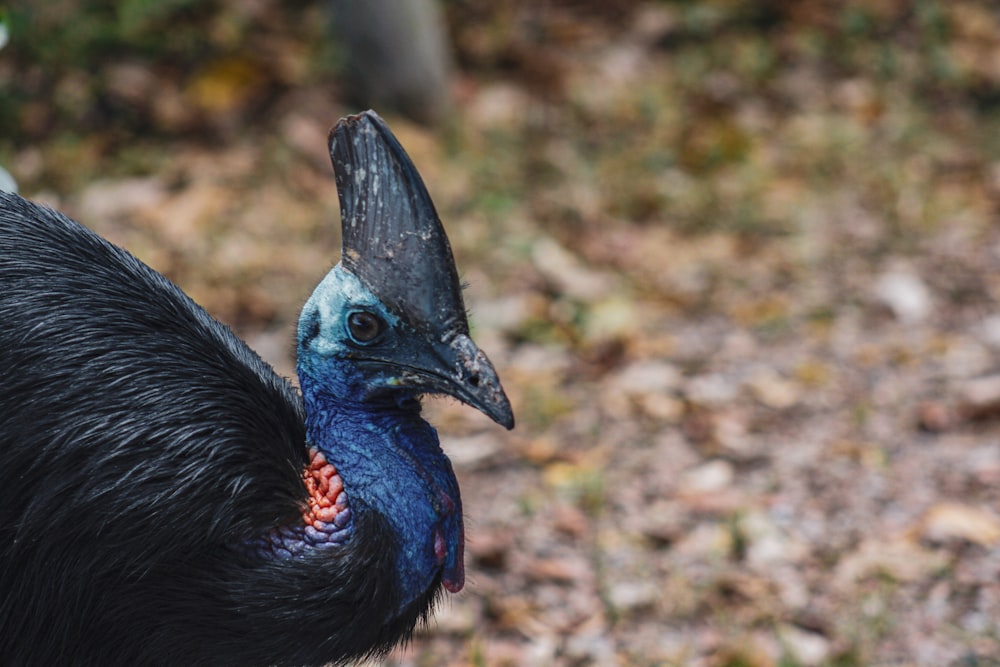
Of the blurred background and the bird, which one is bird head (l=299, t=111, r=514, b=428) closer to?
the bird

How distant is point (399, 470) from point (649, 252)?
258 centimetres

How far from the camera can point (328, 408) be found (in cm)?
219

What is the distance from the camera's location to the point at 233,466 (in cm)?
208

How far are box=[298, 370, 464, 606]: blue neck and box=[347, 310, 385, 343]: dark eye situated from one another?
0.07 m

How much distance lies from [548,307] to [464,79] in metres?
1.50

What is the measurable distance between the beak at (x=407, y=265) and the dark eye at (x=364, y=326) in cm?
4

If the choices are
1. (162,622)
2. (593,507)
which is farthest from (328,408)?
(593,507)

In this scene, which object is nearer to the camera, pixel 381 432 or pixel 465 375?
pixel 465 375

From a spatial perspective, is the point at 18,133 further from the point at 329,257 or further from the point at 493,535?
the point at 493,535

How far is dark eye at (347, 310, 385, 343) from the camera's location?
2.08 m

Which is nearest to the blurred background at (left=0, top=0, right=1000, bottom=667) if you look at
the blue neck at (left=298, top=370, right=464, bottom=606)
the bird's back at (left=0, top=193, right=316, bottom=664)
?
the blue neck at (left=298, top=370, right=464, bottom=606)

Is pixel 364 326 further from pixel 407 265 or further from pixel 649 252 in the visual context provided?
pixel 649 252

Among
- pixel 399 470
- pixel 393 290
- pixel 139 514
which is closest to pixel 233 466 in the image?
pixel 139 514

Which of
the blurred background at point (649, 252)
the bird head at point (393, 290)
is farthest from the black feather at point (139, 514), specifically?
the blurred background at point (649, 252)
